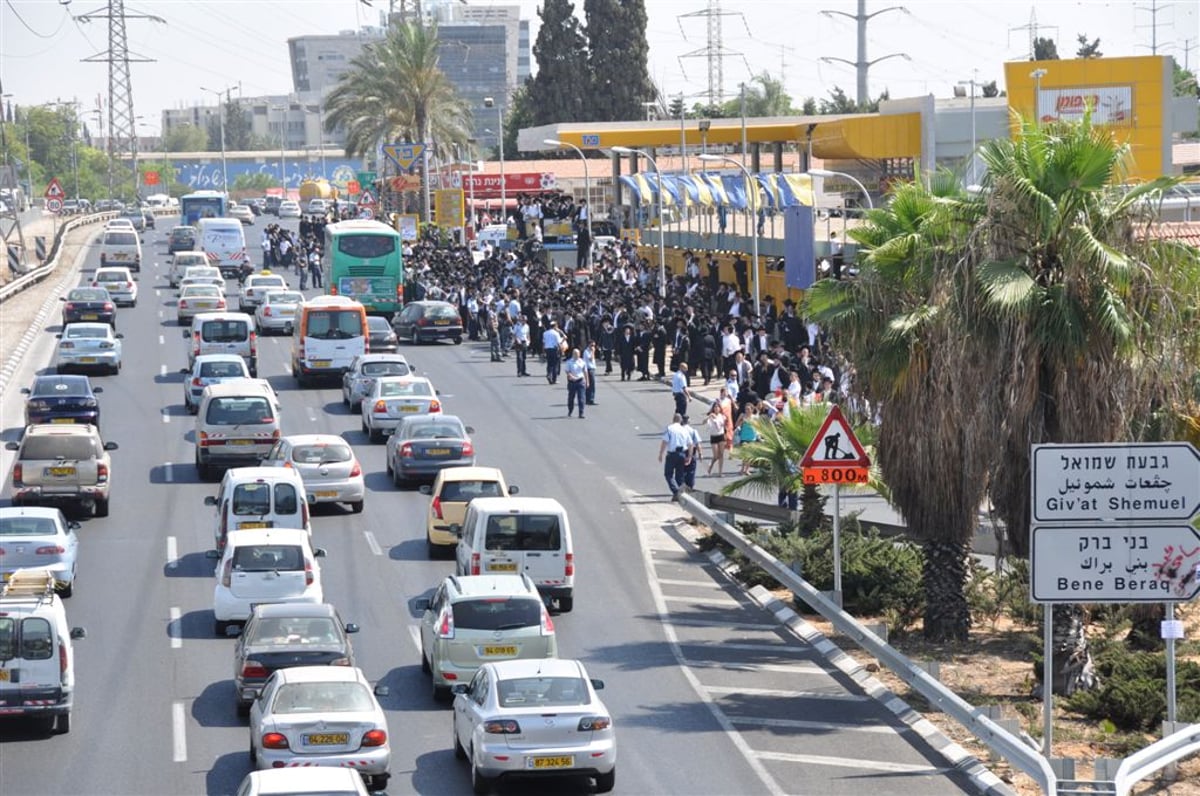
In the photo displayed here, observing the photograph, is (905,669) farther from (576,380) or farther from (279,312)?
(279,312)

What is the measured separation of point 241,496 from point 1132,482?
16051mm

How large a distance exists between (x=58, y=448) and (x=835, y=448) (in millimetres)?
15757

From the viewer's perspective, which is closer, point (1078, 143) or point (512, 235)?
point (1078, 143)

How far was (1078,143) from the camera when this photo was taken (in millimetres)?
23109

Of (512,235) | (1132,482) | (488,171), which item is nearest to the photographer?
(1132,482)

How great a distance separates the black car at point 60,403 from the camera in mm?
41906

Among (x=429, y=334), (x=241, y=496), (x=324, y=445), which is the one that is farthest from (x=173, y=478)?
(x=429, y=334)

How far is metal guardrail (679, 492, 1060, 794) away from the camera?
18.3 metres

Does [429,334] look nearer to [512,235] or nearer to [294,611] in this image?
[512,235]

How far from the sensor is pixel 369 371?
46688 mm

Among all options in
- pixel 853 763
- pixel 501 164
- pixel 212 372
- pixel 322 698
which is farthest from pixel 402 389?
pixel 501 164

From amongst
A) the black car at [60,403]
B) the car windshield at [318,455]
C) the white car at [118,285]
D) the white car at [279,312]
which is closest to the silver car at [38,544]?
the car windshield at [318,455]

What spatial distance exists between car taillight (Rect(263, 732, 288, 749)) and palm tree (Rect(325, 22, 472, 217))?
80.2 m

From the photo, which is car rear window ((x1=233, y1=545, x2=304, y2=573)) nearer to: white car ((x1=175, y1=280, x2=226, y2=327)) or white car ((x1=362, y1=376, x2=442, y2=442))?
white car ((x1=362, y1=376, x2=442, y2=442))
